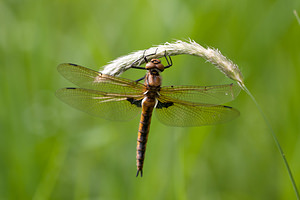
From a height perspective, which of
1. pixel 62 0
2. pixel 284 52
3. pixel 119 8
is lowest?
pixel 284 52

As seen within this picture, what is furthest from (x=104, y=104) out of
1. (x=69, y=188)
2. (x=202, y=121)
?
(x=69, y=188)

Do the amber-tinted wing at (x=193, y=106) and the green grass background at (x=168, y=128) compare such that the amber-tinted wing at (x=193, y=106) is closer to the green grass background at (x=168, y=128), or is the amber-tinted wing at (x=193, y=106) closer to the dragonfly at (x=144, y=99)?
the dragonfly at (x=144, y=99)

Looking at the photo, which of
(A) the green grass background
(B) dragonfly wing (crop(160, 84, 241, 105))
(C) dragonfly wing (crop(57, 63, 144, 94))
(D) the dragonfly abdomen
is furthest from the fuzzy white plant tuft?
(A) the green grass background

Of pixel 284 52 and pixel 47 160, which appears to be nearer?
pixel 47 160

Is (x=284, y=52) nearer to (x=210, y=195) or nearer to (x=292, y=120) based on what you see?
(x=292, y=120)

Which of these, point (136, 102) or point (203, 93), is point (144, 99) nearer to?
point (136, 102)

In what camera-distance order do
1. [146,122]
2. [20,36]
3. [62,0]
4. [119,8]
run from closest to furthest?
1. [146,122]
2. [20,36]
3. [119,8]
4. [62,0]

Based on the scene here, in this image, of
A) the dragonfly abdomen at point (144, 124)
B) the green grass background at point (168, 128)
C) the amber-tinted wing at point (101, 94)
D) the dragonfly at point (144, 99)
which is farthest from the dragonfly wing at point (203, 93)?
the green grass background at point (168, 128)
